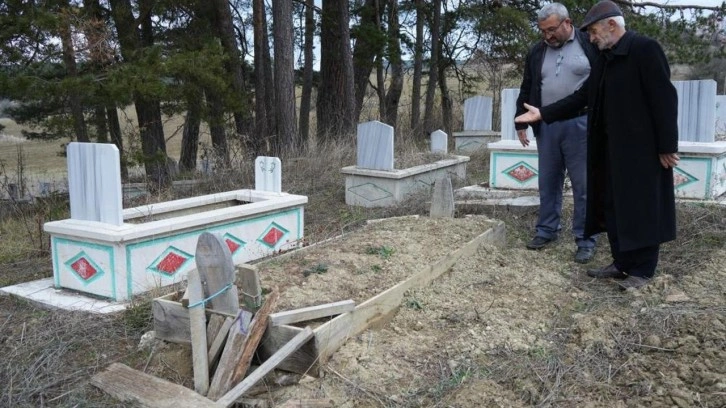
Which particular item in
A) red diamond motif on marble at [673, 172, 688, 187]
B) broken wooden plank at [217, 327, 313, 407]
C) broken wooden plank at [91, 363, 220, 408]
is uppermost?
red diamond motif on marble at [673, 172, 688, 187]

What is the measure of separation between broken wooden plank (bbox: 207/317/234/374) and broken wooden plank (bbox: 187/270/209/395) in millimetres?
60

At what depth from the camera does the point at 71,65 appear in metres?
9.95

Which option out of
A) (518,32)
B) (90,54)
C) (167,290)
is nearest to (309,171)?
(90,54)

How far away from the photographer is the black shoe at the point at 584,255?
17.2 ft

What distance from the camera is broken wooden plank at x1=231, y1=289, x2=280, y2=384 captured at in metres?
3.14

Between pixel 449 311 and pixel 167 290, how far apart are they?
6.37 feet

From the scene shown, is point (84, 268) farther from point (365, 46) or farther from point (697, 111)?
point (365, 46)

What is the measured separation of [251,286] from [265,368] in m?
0.44

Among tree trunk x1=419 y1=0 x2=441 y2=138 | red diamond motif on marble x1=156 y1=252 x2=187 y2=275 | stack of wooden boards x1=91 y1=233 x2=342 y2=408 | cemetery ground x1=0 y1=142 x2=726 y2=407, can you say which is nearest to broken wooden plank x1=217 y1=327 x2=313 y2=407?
stack of wooden boards x1=91 y1=233 x2=342 y2=408

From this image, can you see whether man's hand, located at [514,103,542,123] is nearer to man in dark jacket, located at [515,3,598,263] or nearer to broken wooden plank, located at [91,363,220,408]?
man in dark jacket, located at [515,3,598,263]

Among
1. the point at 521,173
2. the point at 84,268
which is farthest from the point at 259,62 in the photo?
the point at 84,268

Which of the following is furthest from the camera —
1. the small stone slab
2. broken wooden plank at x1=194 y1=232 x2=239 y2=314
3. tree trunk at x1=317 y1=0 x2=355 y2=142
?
tree trunk at x1=317 y1=0 x2=355 y2=142

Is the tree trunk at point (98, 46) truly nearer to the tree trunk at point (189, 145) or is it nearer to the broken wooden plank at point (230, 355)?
the tree trunk at point (189, 145)

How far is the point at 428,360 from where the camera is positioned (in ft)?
11.5
